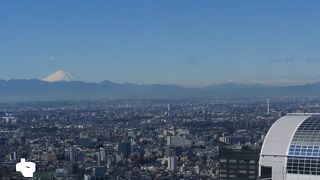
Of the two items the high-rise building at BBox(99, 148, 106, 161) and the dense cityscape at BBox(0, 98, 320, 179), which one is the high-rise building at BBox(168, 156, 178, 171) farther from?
the high-rise building at BBox(99, 148, 106, 161)

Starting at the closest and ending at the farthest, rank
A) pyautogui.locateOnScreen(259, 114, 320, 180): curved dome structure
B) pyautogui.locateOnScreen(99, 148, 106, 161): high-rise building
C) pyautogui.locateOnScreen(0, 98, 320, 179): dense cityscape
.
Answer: pyautogui.locateOnScreen(259, 114, 320, 180): curved dome structure → pyautogui.locateOnScreen(0, 98, 320, 179): dense cityscape → pyautogui.locateOnScreen(99, 148, 106, 161): high-rise building

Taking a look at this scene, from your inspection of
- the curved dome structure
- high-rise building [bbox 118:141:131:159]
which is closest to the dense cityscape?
high-rise building [bbox 118:141:131:159]

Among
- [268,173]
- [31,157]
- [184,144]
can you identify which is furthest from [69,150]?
[268,173]

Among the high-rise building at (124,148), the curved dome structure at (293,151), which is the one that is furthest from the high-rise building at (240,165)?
the high-rise building at (124,148)

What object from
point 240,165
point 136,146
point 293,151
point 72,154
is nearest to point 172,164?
point 72,154

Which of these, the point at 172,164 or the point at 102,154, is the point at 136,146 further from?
the point at 172,164

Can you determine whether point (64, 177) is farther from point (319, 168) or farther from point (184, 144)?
point (319, 168)

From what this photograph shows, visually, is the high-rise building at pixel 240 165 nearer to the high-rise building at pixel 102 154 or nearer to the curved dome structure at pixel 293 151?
the curved dome structure at pixel 293 151
